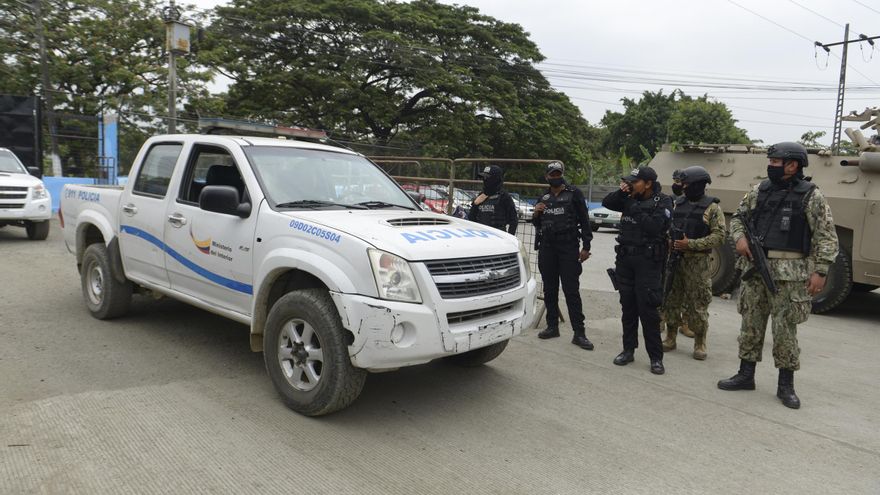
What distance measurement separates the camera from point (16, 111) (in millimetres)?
15703

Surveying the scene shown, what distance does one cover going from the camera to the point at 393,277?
346 cm

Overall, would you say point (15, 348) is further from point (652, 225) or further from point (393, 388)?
point (652, 225)

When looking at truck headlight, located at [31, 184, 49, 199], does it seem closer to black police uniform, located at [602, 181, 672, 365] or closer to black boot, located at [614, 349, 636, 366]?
black police uniform, located at [602, 181, 672, 365]

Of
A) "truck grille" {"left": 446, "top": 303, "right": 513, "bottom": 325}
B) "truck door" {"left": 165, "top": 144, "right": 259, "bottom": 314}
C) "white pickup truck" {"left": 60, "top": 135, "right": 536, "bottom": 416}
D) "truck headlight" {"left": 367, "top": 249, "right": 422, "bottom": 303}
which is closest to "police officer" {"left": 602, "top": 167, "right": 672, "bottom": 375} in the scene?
"white pickup truck" {"left": 60, "top": 135, "right": 536, "bottom": 416}

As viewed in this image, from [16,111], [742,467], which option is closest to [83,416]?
[742,467]

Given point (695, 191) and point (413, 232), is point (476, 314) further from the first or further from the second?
point (695, 191)

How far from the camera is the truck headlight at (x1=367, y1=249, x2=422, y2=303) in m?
3.42

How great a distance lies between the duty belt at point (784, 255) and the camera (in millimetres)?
4426

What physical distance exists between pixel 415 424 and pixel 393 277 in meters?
0.99

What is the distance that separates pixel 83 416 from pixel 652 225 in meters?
4.32

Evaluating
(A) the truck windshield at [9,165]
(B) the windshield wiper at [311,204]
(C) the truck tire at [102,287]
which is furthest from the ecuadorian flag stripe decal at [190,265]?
(A) the truck windshield at [9,165]

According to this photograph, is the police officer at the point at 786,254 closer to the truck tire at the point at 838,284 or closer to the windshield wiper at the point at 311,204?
the windshield wiper at the point at 311,204

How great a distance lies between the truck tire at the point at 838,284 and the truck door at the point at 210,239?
7.56 metres

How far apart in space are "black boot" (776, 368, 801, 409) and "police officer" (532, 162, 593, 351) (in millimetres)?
1653
